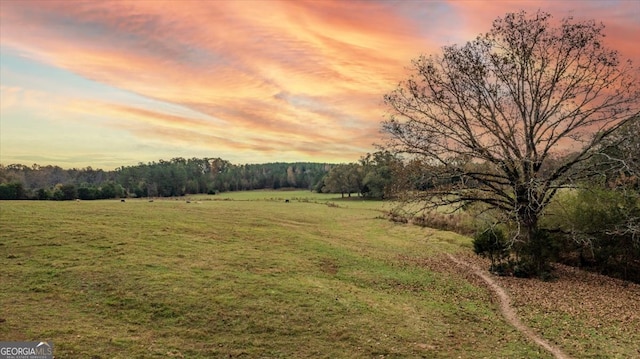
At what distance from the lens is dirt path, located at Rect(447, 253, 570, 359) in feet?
39.4

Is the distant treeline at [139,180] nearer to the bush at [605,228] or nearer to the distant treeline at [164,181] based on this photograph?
the distant treeline at [164,181]

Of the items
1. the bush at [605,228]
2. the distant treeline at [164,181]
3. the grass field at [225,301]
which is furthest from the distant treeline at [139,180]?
the bush at [605,228]

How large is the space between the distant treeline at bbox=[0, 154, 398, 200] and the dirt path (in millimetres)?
64558

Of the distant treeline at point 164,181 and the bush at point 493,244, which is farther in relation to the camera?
the distant treeline at point 164,181

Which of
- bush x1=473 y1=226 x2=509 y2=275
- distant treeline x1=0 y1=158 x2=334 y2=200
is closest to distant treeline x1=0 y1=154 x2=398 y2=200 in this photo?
distant treeline x1=0 y1=158 x2=334 y2=200

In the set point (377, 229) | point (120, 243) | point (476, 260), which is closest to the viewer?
point (120, 243)

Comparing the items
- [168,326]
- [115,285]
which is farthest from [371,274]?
[115,285]

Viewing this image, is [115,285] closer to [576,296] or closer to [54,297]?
[54,297]

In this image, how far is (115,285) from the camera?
1652 cm

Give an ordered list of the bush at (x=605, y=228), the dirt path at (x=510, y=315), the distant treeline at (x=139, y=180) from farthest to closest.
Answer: the distant treeline at (x=139, y=180) < the bush at (x=605, y=228) < the dirt path at (x=510, y=315)

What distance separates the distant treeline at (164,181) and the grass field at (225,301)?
65.9 metres

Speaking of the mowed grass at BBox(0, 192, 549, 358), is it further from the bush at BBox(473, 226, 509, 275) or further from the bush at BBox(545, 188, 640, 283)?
the bush at BBox(545, 188, 640, 283)

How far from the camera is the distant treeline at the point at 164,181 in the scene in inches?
3408

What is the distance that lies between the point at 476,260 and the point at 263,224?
2240cm
